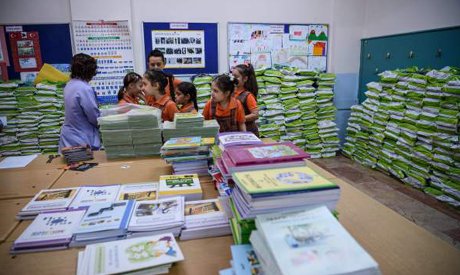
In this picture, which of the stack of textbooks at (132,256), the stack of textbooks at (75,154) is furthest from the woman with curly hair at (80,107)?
the stack of textbooks at (132,256)

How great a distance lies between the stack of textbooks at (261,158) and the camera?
3.33 ft

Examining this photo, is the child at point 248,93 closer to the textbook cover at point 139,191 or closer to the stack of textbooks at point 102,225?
the textbook cover at point 139,191

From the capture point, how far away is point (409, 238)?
1.10m

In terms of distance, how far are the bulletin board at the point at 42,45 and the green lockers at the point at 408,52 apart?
13.7ft

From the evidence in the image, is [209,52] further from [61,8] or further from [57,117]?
[57,117]

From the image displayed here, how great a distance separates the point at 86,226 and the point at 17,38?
3.61 m

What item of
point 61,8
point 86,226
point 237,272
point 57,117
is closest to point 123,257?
point 86,226

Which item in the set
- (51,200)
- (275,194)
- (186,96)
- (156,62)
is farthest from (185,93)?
(275,194)

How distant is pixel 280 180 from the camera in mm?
895

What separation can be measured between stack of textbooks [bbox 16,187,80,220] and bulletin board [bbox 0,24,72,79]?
113 inches

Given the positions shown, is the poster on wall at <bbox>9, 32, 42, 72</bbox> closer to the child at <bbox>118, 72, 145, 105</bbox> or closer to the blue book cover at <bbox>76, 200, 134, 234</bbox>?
the child at <bbox>118, 72, 145, 105</bbox>

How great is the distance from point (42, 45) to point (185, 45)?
1754mm

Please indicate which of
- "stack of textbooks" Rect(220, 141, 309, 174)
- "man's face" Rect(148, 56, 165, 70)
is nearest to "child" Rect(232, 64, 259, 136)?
"man's face" Rect(148, 56, 165, 70)

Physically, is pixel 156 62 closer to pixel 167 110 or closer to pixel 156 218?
pixel 167 110
